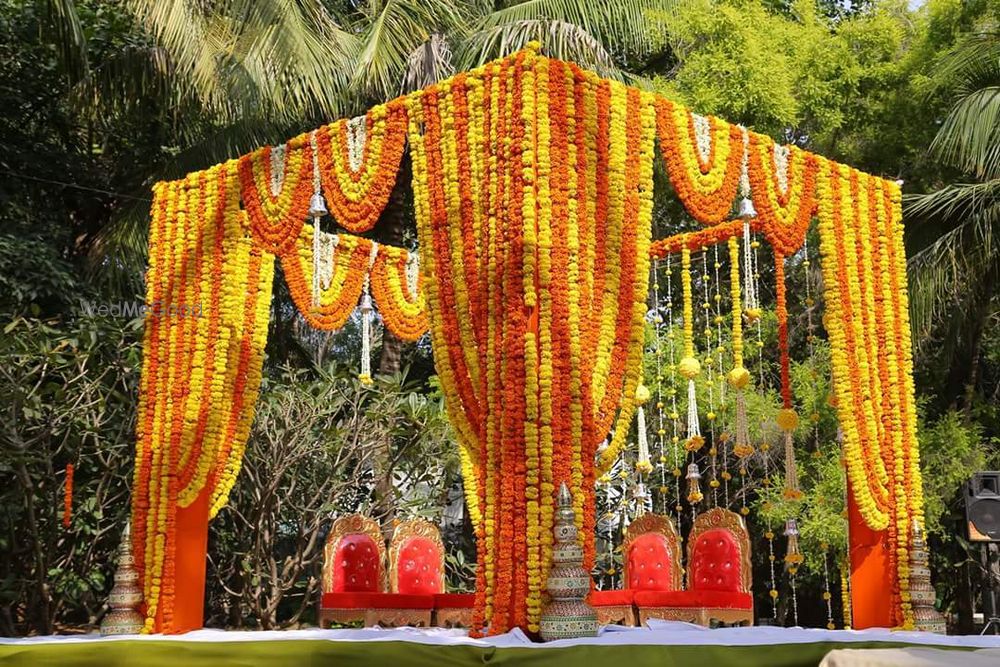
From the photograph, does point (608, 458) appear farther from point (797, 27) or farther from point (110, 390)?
point (797, 27)

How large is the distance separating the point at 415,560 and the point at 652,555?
1887 millimetres

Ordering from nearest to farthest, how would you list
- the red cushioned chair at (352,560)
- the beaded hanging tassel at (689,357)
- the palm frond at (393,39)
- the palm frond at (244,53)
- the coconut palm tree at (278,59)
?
the beaded hanging tassel at (689,357)
the red cushioned chair at (352,560)
the palm frond at (244,53)
the coconut palm tree at (278,59)
the palm frond at (393,39)

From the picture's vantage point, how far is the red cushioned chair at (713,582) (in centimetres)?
740

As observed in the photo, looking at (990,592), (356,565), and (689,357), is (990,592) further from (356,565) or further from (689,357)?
(356,565)

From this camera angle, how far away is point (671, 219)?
13516 millimetres

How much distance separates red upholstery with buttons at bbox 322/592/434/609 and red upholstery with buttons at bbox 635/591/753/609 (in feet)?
5.25

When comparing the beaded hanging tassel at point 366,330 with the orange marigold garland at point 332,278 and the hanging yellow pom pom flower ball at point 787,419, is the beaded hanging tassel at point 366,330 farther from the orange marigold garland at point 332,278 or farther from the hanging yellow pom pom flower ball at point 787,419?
the hanging yellow pom pom flower ball at point 787,419

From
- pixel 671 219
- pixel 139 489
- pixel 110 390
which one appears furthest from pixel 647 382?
pixel 139 489

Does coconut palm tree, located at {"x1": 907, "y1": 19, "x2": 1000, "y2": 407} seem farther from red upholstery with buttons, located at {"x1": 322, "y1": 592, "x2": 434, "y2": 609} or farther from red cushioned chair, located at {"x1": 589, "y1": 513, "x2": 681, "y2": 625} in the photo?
red upholstery with buttons, located at {"x1": 322, "y1": 592, "x2": 434, "y2": 609}

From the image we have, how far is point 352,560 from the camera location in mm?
8641

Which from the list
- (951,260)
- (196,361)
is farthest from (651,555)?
(951,260)

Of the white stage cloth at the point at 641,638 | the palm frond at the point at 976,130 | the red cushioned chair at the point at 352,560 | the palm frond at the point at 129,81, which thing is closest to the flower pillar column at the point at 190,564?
the white stage cloth at the point at 641,638

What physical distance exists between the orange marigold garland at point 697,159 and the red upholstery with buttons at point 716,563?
2589 millimetres

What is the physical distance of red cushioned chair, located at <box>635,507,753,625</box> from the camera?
740 centimetres
